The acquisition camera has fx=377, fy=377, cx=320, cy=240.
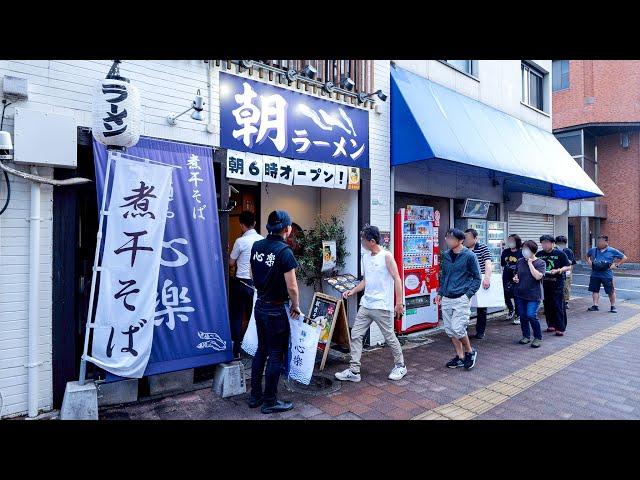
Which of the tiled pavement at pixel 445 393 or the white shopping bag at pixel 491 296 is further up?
the white shopping bag at pixel 491 296

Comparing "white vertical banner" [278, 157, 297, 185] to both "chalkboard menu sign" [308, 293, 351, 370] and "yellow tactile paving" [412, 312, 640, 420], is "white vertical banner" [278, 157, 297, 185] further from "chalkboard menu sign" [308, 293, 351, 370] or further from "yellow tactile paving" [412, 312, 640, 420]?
"yellow tactile paving" [412, 312, 640, 420]

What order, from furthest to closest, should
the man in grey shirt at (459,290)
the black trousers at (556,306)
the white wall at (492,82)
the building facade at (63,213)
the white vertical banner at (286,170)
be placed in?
1. the white wall at (492,82)
2. the black trousers at (556,306)
3. the white vertical banner at (286,170)
4. the man in grey shirt at (459,290)
5. the building facade at (63,213)

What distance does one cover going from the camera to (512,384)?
498 cm

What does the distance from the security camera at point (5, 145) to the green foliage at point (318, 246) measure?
4031 millimetres

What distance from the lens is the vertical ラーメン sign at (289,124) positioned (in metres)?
5.18

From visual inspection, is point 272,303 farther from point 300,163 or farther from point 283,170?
point 300,163

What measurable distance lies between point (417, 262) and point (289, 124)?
3808 millimetres

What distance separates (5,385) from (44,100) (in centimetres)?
290

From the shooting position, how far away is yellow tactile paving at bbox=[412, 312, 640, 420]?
164 inches

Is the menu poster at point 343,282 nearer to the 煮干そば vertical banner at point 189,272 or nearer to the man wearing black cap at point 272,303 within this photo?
the man wearing black cap at point 272,303

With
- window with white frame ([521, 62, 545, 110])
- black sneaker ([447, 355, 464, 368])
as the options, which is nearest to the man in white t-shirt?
black sneaker ([447, 355, 464, 368])

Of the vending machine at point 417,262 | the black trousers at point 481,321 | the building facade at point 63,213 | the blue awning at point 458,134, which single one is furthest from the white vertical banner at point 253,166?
the black trousers at point 481,321

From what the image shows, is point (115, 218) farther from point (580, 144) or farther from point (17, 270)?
point (580, 144)

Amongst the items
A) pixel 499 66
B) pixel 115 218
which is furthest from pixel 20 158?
pixel 499 66
